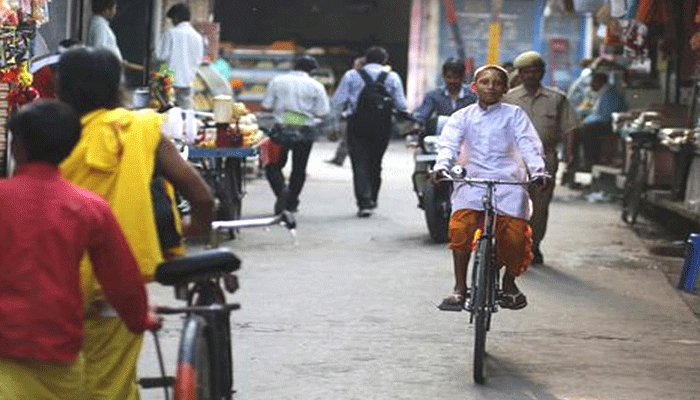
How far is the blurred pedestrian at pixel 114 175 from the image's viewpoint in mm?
5469

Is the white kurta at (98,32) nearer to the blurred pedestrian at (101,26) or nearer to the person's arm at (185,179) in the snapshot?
the blurred pedestrian at (101,26)

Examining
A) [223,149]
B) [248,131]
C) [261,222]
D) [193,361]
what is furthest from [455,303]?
[248,131]

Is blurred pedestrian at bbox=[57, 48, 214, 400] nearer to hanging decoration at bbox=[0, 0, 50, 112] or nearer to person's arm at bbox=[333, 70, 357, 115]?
hanging decoration at bbox=[0, 0, 50, 112]

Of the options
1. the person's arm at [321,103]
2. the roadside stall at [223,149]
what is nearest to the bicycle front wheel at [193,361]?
the roadside stall at [223,149]

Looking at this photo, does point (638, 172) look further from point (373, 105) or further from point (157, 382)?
point (157, 382)

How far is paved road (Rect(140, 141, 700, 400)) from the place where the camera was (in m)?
8.41

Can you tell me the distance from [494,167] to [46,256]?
4.81 m

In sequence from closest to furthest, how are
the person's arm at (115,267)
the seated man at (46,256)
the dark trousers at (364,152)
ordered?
the seated man at (46,256), the person's arm at (115,267), the dark trousers at (364,152)

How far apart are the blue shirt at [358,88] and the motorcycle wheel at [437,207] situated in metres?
2.36

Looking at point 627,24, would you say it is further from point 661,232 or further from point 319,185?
point 319,185

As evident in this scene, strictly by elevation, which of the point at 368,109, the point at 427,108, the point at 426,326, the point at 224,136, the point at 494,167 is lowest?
the point at 426,326

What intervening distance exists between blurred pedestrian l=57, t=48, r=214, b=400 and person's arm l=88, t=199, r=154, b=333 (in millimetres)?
400

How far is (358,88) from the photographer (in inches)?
673

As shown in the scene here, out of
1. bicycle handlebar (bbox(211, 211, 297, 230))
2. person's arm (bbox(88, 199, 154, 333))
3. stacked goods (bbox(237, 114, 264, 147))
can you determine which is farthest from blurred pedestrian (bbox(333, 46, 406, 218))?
person's arm (bbox(88, 199, 154, 333))
